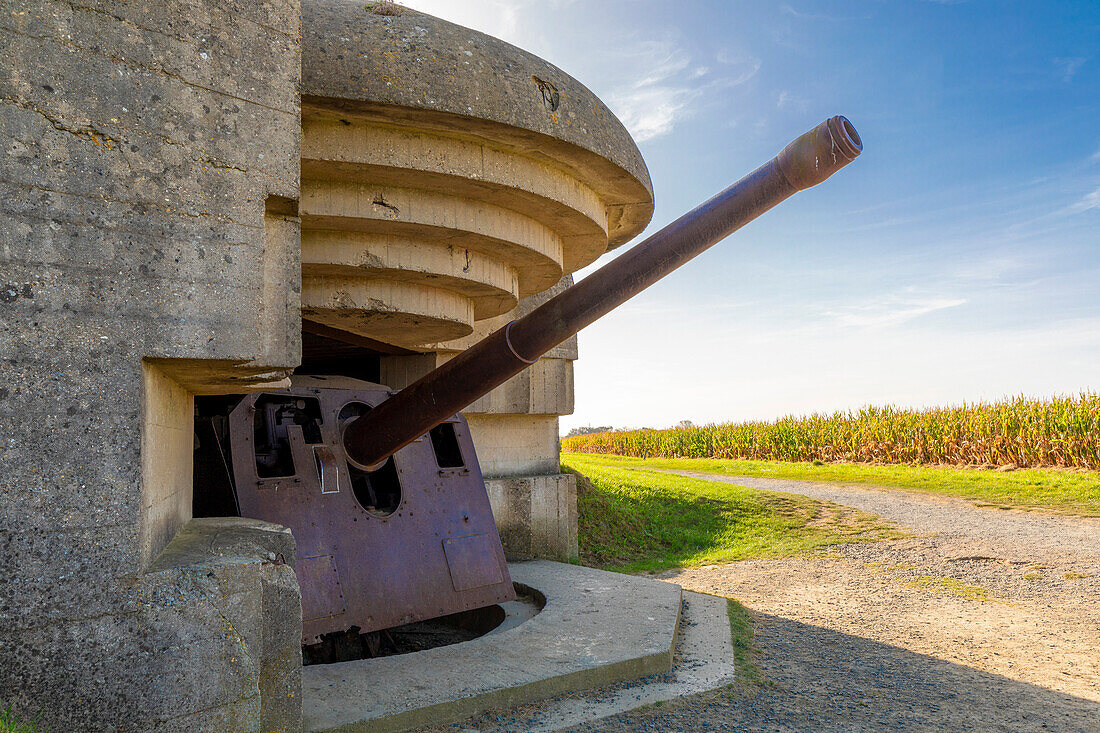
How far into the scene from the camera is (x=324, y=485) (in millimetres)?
4137

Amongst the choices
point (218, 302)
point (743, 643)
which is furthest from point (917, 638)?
point (218, 302)

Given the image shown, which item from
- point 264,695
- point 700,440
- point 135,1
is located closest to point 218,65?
point 135,1

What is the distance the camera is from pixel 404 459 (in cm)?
462

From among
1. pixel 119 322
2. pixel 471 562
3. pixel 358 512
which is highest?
pixel 119 322

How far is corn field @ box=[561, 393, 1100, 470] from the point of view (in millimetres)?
14289

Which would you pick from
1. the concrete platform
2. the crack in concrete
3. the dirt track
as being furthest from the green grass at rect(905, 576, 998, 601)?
the crack in concrete

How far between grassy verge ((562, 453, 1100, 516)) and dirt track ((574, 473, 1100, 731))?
226 centimetres

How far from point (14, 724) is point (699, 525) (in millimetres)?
7831

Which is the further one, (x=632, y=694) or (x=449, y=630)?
(x=449, y=630)

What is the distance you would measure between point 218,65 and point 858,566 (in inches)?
258

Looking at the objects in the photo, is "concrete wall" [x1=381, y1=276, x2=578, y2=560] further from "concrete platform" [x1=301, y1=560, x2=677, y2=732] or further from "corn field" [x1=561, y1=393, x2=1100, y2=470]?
"corn field" [x1=561, y1=393, x2=1100, y2=470]

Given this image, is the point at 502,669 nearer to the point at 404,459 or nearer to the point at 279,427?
the point at 404,459

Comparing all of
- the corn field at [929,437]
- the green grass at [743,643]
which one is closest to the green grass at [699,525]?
the green grass at [743,643]

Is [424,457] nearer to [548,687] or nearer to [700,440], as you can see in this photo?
[548,687]
